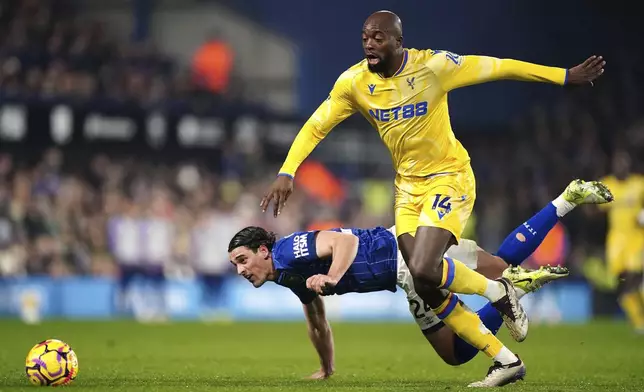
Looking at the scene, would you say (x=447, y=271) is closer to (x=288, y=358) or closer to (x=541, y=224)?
(x=541, y=224)

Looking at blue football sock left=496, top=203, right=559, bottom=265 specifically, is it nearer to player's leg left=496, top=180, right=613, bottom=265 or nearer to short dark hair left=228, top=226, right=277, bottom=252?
player's leg left=496, top=180, right=613, bottom=265

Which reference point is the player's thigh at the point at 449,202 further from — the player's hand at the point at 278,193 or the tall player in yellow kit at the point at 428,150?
the player's hand at the point at 278,193

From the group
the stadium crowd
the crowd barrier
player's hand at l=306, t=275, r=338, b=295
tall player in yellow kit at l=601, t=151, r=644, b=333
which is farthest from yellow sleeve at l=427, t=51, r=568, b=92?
the crowd barrier

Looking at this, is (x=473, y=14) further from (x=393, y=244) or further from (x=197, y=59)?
(x=393, y=244)

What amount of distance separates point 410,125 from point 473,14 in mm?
15131

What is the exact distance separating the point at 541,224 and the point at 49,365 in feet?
12.4

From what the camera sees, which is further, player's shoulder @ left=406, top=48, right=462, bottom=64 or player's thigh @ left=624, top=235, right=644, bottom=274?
player's thigh @ left=624, top=235, right=644, bottom=274

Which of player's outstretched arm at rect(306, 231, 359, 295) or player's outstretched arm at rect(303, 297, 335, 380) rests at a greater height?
player's outstretched arm at rect(306, 231, 359, 295)

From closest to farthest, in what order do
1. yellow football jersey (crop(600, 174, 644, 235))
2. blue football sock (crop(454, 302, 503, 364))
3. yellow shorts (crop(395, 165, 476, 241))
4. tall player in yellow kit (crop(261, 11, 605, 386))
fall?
1. tall player in yellow kit (crop(261, 11, 605, 386))
2. yellow shorts (crop(395, 165, 476, 241))
3. blue football sock (crop(454, 302, 503, 364))
4. yellow football jersey (crop(600, 174, 644, 235))

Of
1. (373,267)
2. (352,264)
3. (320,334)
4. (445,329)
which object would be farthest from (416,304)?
(320,334)

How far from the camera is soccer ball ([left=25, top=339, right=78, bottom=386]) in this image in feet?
25.5

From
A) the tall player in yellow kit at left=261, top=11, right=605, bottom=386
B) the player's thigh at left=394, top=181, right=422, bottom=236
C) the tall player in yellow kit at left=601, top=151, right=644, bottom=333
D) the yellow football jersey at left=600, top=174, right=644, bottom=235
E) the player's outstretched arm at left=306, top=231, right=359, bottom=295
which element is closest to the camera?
the player's outstretched arm at left=306, top=231, right=359, bottom=295

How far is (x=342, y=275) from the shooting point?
775cm

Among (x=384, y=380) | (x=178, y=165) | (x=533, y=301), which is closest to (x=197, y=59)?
(x=178, y=165)
